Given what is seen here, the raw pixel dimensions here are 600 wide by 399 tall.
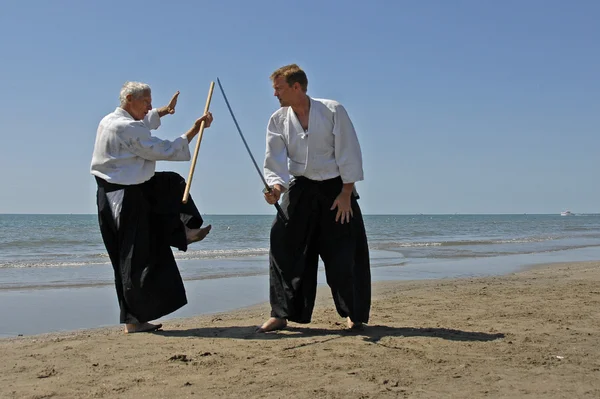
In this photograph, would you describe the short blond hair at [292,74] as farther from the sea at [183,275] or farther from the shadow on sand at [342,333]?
the sea at [183,275]

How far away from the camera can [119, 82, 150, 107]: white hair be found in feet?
14.3

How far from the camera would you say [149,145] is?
13.6 ft

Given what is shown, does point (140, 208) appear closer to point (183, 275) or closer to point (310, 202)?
point (310, 202)

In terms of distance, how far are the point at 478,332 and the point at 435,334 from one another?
31cm

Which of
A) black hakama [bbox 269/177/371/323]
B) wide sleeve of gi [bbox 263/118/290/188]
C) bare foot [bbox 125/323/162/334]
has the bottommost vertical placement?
bare foot [bbox 125/323/162/334]

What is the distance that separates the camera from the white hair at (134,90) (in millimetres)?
4367

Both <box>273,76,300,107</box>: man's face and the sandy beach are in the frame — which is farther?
<box>273,76,300,107</box>: man's face

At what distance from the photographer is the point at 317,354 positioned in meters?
3.63

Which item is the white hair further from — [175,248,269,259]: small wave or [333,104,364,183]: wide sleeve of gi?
[175,248,269,259]: small wave

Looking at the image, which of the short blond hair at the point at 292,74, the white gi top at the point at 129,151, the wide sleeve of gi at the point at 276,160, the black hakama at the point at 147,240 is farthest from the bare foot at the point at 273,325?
the short blond hair at the point at 292,74

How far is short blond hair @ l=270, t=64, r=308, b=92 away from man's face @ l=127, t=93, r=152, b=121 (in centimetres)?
86

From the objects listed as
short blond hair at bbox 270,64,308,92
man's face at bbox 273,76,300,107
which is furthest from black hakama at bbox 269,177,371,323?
short blond hair at bbox 270,64,308,92

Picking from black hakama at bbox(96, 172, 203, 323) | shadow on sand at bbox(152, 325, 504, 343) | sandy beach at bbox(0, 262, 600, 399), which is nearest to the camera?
sandy beach at bbox(0, 262, 600, 399)

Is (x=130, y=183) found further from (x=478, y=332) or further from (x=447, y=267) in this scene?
(x=447, y=267)
